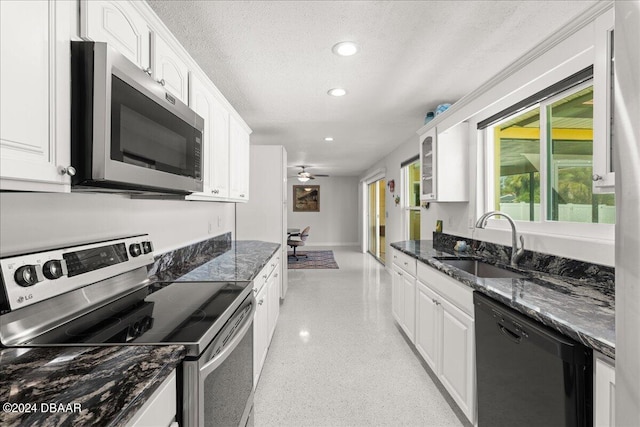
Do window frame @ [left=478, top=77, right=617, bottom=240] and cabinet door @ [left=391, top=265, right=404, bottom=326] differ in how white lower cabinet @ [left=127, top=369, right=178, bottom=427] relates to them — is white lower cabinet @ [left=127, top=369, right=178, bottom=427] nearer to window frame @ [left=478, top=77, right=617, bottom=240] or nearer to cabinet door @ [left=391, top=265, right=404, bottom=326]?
window frame @ [left=478, top=77, right=617, bottom=240]

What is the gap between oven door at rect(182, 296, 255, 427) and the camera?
0.98 metres

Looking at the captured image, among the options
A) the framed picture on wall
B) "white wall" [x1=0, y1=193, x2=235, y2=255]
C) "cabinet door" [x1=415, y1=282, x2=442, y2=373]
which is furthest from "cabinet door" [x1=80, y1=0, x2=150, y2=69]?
the framed picture on wall

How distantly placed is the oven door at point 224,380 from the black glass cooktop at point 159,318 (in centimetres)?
6

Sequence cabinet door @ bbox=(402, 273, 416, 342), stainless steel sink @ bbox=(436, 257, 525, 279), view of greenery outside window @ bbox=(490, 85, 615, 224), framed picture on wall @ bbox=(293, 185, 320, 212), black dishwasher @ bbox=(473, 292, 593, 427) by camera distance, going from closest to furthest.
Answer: black dishwasher @ bbox=(473, 292, 593, 427), view of greenery outside window @ bbox=(490, 85, 615, 224), stainless steel sink @ bbox=(436, 257, 525, 279), cabinet door @ bbox=(402, 273, 416, 342), framed picture on wall @ bbox=(293, 185, 320, 212)

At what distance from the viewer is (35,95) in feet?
2.81

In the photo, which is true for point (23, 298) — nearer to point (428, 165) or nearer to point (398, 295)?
point (398, 295)

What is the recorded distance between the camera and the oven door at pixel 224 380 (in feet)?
3.22

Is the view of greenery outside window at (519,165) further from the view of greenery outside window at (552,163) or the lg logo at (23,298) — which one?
the lg logo at (23,298)

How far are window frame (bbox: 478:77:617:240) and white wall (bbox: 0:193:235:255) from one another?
85.8 inches

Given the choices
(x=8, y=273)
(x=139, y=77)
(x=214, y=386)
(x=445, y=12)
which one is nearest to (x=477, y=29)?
(x=445, y=12)

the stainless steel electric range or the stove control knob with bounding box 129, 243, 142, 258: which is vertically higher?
the stove control knob with bounding box 129, 243, 142, 258

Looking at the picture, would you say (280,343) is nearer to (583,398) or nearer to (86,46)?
(583,398)

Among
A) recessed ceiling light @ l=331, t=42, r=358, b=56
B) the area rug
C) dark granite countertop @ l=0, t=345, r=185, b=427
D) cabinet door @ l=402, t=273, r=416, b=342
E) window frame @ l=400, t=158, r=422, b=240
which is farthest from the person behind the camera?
the area rug

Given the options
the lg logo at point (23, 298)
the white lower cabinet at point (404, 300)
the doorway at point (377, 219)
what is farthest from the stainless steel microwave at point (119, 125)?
the doorway at point (377, 219)
